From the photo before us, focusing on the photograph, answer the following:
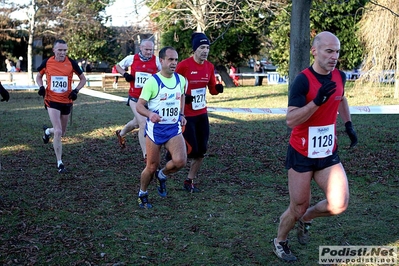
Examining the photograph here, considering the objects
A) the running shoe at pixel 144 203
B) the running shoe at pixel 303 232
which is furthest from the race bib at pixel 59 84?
the running shoe at pixel 303 232

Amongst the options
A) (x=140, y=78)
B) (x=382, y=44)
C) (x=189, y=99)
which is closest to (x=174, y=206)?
(x=189, y=99)

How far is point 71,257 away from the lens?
5.32 m

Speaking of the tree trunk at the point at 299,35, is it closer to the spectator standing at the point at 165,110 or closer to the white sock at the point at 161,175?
the white sock at the point at 161,175

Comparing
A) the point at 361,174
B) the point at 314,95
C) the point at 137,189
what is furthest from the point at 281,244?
the point at 361,174

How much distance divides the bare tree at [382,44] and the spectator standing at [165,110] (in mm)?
14272

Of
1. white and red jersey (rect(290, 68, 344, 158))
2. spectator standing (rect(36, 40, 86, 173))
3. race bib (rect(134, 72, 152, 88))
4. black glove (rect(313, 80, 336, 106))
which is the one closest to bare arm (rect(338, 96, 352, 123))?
white and red jersey (rect(290, 68, 344, 158))

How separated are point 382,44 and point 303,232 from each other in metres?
15.8

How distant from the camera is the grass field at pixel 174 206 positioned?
5492 millimetres

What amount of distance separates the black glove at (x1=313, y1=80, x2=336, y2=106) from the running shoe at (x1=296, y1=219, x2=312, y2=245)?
1.39 m

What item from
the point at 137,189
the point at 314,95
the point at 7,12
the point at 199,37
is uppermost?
the point at 7,12

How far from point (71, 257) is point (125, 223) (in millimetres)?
1231

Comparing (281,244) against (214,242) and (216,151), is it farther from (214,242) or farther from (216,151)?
(216,151)

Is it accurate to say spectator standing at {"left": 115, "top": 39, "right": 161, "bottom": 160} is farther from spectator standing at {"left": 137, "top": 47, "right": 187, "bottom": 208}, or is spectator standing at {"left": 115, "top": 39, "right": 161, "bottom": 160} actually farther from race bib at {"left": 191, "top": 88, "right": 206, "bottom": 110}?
spectator standing at {"left": 137, "top": 47, "right": 187, "bottom": 208}

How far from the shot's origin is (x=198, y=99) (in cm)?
787
